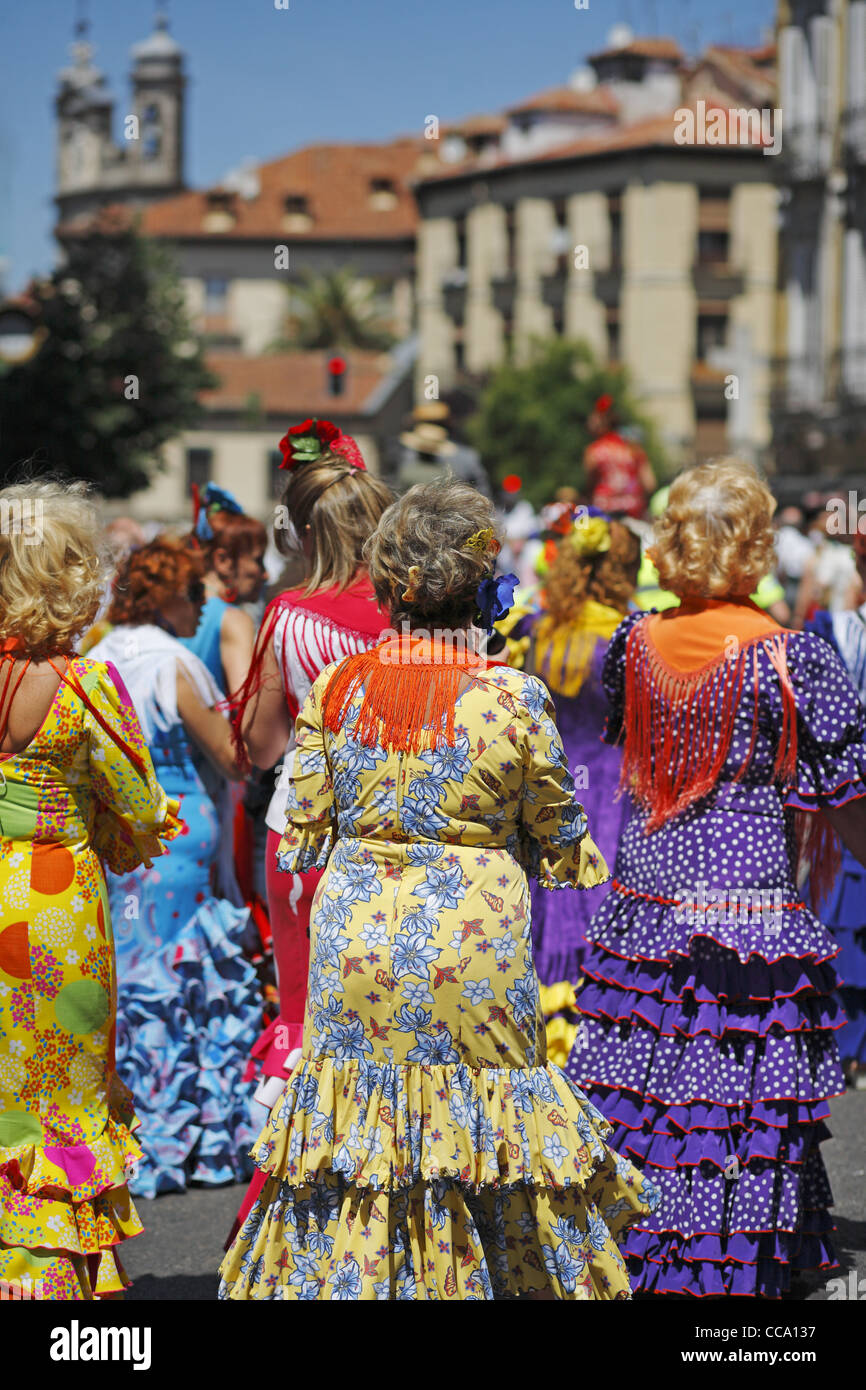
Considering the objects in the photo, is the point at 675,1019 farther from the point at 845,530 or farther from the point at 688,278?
the point at 688,278

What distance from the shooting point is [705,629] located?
4320 mm

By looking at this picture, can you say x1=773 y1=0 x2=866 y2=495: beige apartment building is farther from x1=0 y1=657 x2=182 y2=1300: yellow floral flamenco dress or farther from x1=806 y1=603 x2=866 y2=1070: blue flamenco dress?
x1=0 y1=657 x2=182 y2=1300: yellow floral flamenco dress

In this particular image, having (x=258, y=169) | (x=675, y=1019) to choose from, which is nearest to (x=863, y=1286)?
(x=675, y=1019)

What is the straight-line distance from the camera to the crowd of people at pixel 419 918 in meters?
3.40

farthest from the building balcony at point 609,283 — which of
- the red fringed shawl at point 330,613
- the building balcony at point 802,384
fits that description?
the red fringed shawl at point 330,613

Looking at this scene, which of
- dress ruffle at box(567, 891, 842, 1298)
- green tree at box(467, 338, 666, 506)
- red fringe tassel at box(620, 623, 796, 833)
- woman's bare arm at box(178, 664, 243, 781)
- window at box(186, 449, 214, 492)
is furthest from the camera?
window at box(186, 449, 214, 492)

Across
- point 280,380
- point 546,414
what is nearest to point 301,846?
point 546,414

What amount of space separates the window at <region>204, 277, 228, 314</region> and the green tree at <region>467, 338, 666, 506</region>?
87.1ft

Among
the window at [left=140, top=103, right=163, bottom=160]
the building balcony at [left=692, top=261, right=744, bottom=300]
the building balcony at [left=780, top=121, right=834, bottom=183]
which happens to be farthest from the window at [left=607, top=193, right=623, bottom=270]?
the window at [left=140, top=103, right=163, bottom=160]

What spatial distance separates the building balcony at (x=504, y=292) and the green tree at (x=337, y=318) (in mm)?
10872

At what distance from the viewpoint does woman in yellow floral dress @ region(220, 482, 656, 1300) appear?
3357 millimetres

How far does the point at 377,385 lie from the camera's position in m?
61.4

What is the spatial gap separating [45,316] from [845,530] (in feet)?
78.7

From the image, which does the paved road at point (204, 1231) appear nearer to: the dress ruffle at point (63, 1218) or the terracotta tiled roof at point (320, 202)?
the dress ruffle at point (63, 1218)
